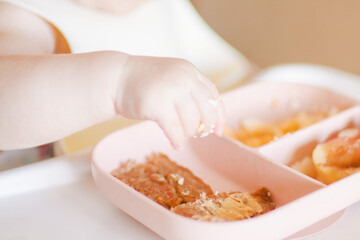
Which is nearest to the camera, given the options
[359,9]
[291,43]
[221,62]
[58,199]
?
[58,199]

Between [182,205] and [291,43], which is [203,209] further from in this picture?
[291,43]

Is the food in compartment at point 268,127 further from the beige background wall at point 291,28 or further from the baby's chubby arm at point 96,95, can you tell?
the beige background wall at point 291,28

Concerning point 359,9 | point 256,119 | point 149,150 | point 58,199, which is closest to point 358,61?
point 359,9

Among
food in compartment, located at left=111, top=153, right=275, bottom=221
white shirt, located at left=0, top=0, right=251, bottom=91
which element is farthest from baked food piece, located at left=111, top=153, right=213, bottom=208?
white shirt, located at left=0, top=0, right=251, bottom=91

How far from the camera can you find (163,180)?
0.57 metres

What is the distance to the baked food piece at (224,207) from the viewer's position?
47 cm

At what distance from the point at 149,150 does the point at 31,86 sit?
193 millimetres

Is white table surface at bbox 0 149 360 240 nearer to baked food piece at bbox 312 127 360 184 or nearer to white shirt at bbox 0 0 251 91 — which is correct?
baked food piece at bbox 312 127 360 184

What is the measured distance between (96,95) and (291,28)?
4.16 feet

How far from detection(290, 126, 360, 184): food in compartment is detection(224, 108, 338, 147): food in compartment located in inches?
3.2

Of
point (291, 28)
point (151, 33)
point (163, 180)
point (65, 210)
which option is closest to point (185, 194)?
point (163, 180)

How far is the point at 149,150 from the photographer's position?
25.6 inches

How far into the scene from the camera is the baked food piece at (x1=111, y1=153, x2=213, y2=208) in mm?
540

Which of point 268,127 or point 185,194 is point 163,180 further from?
point 268,127
